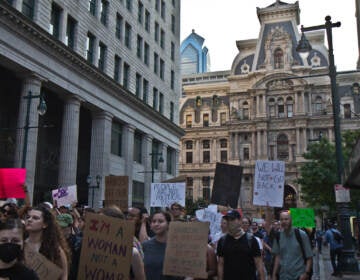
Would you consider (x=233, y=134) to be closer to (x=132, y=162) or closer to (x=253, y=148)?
(x=253, y=148)

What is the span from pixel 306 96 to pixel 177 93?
2766cm

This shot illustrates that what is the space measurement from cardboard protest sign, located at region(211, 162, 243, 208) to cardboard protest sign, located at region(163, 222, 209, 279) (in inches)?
190

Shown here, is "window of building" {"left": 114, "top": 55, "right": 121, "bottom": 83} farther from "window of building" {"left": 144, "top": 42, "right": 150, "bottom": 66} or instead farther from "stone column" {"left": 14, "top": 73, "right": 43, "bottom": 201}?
"stone column" {"left": 14, "top": 73, "right": 43, "bottom": 201}

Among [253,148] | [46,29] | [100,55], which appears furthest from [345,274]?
[253,148]

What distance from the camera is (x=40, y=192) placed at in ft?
91.9

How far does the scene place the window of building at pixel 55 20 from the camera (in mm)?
25839

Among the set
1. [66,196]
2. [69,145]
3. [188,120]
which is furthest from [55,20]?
[188,120]

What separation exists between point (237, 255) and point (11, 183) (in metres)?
6.41

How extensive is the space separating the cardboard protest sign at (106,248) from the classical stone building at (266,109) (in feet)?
204

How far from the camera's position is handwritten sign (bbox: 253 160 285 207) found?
9.85 metres

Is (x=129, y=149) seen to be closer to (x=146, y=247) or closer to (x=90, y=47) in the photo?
(x=90, y=47)

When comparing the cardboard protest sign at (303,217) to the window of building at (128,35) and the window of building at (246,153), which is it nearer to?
the window of building at (128,35)

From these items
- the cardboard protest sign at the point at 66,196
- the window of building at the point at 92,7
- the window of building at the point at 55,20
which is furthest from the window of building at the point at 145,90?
the cardboard protest sign at the point at 66,196

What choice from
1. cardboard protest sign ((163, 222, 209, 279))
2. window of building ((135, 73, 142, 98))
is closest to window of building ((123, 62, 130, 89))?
window of building ((135, 73, 142, 98))
